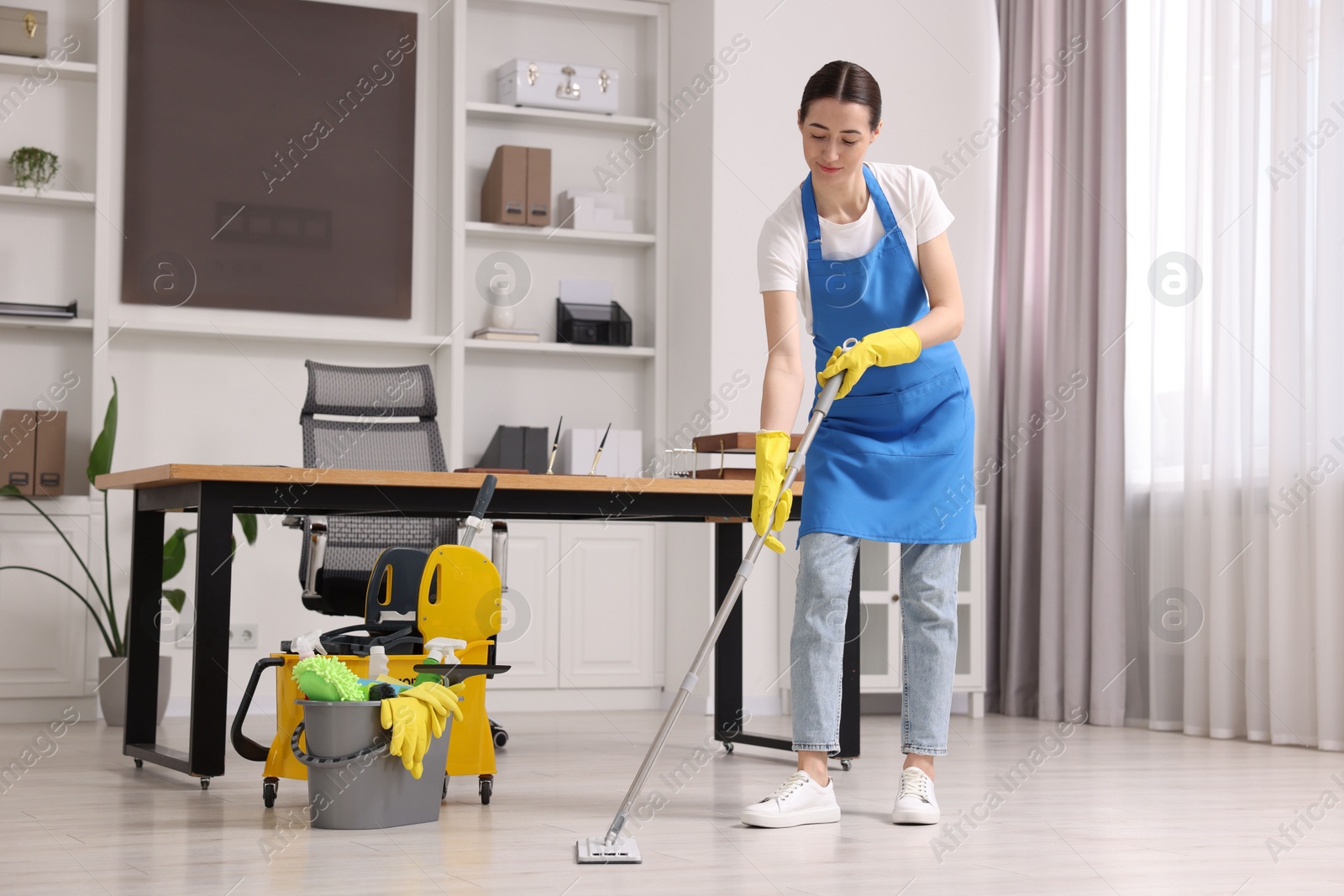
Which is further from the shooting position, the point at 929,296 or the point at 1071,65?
the point at 1071,65

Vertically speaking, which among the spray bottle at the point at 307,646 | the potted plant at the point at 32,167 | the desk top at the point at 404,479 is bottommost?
the spray bottle at the point at 307,646

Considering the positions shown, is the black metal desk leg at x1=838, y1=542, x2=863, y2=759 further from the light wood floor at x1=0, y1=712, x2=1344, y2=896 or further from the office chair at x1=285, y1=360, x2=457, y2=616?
the office chair at x1=285, y1=360, x2=457, y2=616

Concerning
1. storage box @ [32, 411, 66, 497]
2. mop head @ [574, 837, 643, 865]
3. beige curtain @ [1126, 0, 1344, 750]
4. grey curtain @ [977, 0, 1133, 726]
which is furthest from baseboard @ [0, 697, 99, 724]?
beige curtain @ [1126, 0, 1344, 750]

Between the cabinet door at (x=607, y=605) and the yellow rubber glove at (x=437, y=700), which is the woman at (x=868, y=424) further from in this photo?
the cabinet door at (x=607, y=605)

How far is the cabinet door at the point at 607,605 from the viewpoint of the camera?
475cm

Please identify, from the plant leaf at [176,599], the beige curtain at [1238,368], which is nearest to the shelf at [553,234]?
the plant leaf at [176,599]

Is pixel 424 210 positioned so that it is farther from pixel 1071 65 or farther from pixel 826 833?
pixel 826 833

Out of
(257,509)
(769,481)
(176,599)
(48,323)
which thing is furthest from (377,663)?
(48,323)

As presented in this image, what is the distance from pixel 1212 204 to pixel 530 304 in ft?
7.64

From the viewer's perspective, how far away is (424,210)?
493 centimetres

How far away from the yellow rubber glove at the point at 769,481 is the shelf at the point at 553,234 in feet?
9.14

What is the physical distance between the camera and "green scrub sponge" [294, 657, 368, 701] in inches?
86.3

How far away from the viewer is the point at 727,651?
3555 millimetres

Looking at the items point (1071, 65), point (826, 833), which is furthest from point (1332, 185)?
point (826, 833)
